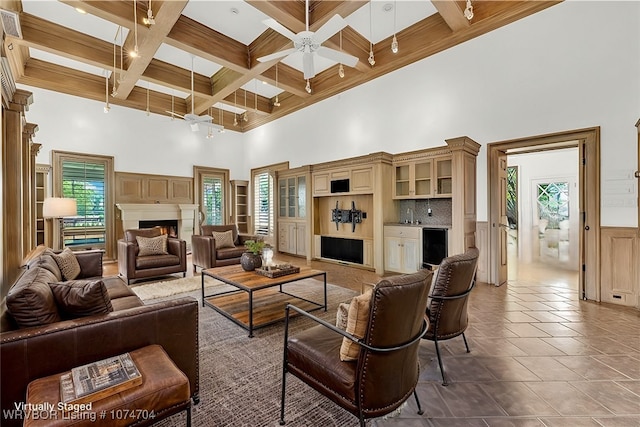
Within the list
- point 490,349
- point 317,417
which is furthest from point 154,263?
point 490,349

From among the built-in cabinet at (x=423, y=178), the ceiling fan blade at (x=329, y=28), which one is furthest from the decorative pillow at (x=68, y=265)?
the built-in cabinet at (x=423, y=178)

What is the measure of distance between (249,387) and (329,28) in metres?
3.48

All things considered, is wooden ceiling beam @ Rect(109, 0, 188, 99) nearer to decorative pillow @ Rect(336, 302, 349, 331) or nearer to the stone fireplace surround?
the stone fireplace surround

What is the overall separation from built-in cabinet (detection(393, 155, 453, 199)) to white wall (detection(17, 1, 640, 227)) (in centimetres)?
35

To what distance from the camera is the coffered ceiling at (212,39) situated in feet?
13.6

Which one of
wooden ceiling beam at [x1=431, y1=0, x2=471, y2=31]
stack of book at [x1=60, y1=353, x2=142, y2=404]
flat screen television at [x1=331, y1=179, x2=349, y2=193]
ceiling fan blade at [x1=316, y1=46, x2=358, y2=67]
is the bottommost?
stack of book at [x1=60, y1=353, x2=142, y2=404]

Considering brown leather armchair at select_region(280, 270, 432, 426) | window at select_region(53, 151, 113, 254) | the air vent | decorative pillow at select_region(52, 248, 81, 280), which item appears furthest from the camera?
window at select_region(53, 151, 113, 254)

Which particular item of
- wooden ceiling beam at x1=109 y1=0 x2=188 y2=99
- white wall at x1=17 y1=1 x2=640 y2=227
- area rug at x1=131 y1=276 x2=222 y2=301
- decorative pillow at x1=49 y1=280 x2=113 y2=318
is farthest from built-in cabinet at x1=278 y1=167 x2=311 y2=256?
decorative pillow at x1=49 y1=280 x2=113 y2=318

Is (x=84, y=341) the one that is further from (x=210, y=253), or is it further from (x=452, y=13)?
(x=452, y=13)

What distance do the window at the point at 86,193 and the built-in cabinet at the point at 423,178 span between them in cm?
684

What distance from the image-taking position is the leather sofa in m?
1.32

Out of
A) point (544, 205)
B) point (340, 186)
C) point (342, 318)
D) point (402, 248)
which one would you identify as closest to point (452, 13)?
point (340, 186)

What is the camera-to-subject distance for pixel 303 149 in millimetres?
7578

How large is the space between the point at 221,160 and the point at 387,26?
6.06 metres
